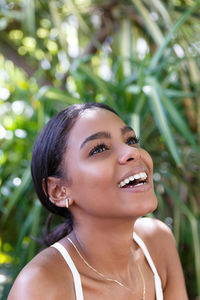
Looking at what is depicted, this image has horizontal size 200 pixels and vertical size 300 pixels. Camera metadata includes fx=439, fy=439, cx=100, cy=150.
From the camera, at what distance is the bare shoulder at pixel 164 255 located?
103cm

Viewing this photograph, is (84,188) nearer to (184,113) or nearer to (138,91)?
(138,91)

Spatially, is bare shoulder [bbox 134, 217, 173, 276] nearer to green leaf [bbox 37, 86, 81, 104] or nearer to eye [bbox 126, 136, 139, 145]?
eye [bbox 126, 136, 139, 145]

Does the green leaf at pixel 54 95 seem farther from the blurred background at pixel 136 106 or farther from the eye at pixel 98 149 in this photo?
the eye at pixel 98 149

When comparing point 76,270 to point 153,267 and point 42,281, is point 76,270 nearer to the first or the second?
point 42,281

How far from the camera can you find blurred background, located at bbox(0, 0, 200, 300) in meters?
1.33

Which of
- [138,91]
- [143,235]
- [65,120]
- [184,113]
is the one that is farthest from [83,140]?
[184,113]

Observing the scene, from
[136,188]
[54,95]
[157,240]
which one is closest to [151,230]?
[157,240]

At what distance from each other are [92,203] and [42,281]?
0.17 meters

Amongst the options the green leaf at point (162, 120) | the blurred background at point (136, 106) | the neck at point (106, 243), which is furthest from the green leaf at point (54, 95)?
the neck at point (106, 243)

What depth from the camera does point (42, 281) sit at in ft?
2.60

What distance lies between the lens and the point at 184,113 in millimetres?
1560

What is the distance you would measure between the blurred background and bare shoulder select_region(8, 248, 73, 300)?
428 millimetres

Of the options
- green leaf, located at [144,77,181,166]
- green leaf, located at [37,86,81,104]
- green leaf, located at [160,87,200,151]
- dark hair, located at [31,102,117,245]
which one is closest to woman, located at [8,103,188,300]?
dark hair, located at [31,102,117,245]

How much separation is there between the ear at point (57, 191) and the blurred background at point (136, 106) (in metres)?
0.38
